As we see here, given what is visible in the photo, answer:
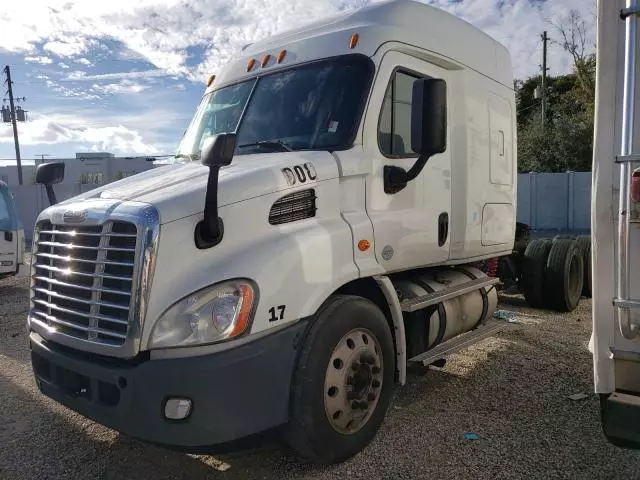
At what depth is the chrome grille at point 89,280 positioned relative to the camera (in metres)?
3.07

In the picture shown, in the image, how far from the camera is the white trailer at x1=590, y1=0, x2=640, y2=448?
2.63 meters

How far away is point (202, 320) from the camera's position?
298 centimetres

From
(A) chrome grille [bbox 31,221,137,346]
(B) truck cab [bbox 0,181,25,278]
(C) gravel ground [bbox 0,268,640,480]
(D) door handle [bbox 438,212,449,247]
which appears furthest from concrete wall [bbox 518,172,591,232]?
(A) chrome grille [bbox 31,221,137,346]

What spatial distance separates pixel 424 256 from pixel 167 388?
2.44m

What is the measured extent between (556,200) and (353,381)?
2106cm

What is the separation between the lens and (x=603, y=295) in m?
2.76

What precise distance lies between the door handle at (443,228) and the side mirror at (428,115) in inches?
39.3

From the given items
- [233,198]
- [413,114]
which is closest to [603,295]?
[413,114]

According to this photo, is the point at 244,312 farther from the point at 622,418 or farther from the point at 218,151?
the point at 622,418

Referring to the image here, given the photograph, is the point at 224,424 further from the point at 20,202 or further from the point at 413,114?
the point at 20,202

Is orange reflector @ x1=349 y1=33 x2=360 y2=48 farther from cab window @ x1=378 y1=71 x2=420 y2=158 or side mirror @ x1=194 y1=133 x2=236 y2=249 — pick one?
side mirror @ x1=194 y1=133 x2=236 y2=249

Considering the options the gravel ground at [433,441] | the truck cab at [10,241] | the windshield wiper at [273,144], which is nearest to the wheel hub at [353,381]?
the gravel ground at [433,441]

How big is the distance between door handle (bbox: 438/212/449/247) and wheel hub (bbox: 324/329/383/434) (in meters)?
1.42

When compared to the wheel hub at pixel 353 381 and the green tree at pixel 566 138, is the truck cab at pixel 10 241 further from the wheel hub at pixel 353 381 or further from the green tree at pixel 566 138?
the green tree at pixel 566 138
